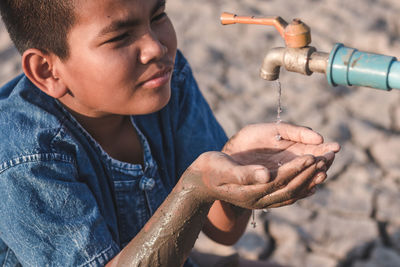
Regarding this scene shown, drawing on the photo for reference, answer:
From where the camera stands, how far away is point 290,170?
1.50m

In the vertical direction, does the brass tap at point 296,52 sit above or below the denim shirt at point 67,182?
above

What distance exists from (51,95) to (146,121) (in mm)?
405

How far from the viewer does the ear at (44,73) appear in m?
1.90

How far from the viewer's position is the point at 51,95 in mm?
1940

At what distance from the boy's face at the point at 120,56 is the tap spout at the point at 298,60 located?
15.6 inches

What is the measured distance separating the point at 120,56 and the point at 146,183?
54cm

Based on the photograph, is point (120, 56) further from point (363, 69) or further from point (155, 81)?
point (363, 69)

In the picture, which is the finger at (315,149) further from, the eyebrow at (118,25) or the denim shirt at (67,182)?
the eyebrow at (118,25)

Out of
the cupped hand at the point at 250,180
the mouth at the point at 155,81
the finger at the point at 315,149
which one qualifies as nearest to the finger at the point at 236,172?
the cupped hand at the point at 250,180

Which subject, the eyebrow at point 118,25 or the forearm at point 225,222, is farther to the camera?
the forearm at point 225,222

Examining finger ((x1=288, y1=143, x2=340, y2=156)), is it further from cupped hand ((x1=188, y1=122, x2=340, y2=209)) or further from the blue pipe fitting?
the blue pipe fitting

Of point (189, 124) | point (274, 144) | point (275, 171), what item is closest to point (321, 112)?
point (189, 124)

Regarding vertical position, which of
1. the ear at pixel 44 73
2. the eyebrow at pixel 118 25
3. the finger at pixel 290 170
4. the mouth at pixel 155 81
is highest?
the eyebrow at pixel 118 25

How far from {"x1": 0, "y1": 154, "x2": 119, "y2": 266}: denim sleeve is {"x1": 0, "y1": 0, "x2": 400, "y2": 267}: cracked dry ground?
4.93 feet
